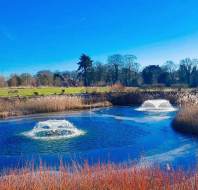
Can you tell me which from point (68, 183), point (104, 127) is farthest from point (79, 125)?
point (68, 183)

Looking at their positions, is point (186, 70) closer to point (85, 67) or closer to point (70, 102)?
point (85, 67)

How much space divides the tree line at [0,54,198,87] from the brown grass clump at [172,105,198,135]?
1896 inches

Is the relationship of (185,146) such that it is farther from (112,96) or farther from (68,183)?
(112,96)

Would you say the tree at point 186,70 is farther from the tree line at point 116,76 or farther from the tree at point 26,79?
the tree at point 26,79

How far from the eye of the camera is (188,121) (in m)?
20.8

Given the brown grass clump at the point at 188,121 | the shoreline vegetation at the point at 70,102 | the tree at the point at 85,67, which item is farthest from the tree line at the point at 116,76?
the brown grass clump at the point at 188,121

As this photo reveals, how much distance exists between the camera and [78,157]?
14.3 metres

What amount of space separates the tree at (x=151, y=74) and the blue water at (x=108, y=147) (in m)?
51.6

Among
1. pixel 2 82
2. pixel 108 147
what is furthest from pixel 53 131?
pixel 2 82

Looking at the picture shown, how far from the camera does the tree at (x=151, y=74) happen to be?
243ft

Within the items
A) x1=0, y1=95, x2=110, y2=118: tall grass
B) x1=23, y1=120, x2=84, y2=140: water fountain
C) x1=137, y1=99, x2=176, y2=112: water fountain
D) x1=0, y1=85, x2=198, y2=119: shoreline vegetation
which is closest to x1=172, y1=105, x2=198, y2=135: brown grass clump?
x1=23, y1=120, x2=84, y2=140: water fountain

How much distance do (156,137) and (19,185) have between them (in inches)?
486

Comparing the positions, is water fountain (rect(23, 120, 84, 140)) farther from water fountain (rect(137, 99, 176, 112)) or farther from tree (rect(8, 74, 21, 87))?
tree (rect(8, 74, 21, 87))

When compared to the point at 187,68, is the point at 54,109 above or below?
below
